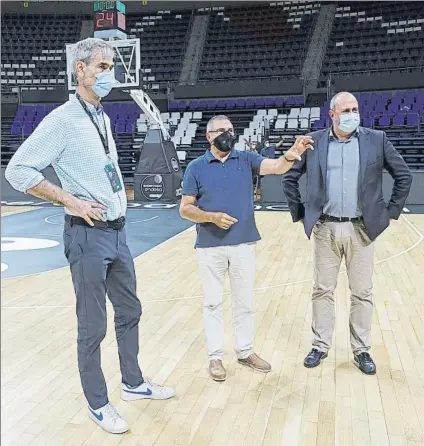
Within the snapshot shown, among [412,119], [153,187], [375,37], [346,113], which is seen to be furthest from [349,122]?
[375,37]

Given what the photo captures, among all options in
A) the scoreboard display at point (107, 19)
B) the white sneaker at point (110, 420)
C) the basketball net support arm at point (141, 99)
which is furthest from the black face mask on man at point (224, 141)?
the scoreboard display at point (107, 19)

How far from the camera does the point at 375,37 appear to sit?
744 inches

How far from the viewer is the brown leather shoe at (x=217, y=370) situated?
301 centimetres

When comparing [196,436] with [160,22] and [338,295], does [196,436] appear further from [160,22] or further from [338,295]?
[160,22]

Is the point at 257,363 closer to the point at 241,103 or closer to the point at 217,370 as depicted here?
the point at 217,370

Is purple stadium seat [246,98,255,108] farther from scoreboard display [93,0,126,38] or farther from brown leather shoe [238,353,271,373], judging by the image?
brown leather shoe [238,353,271,373]

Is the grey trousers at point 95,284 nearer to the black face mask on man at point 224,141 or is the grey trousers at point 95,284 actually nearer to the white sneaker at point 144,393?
the white sneaker at point 144,393

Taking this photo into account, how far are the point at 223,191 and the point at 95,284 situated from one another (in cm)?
96

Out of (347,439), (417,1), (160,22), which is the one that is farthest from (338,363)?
(160,22)

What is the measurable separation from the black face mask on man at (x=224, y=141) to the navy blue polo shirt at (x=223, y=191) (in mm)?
93

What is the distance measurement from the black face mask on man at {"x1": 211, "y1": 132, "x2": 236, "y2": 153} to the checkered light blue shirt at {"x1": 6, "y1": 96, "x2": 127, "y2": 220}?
72 centimetres

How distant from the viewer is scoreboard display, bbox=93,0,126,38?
12016 mm

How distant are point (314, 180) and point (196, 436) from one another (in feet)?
5.10

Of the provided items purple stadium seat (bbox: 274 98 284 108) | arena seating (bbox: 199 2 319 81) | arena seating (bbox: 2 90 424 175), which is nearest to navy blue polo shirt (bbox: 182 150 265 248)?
arena seating (bbox: 2 90 424 175)
